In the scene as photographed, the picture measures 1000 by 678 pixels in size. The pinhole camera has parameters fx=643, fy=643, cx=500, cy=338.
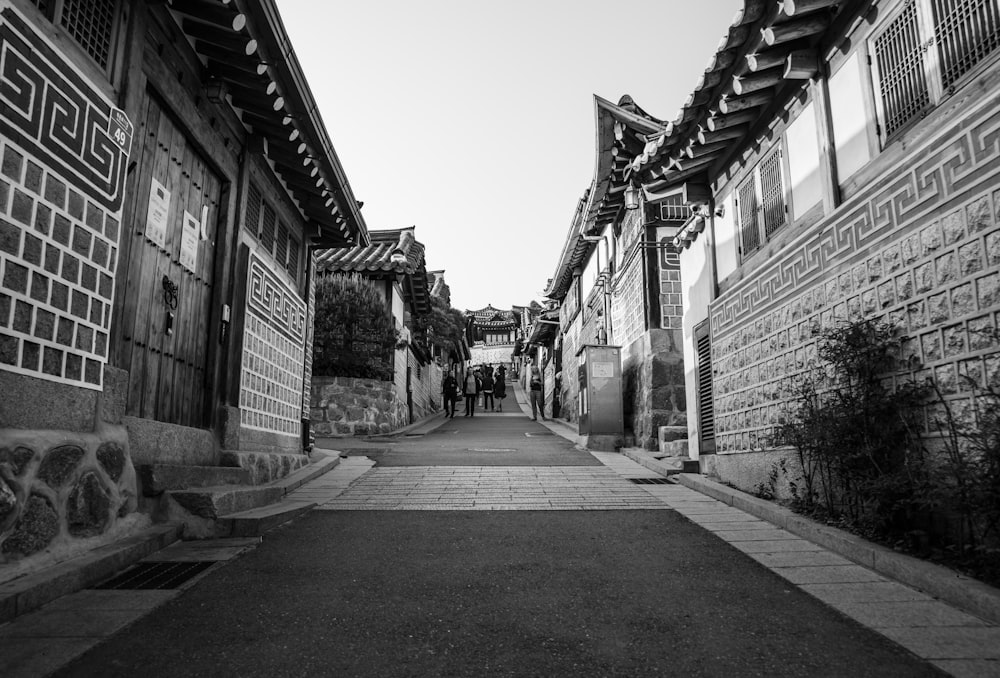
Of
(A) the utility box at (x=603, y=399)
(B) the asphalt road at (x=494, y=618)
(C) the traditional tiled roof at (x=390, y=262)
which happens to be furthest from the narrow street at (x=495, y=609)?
(C) the traditional tiled roof at (x=390, y=262)

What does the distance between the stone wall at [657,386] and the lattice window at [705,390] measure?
9.10 feet

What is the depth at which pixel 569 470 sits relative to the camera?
10.7m

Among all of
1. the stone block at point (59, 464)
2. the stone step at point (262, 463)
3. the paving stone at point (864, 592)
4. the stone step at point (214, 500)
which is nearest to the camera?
the paving stone at point (864, 592)

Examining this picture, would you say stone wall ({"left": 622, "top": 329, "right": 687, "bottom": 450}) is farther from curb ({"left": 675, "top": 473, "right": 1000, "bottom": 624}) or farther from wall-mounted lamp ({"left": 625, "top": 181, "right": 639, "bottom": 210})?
curb ({"left": 675, "top": 473, "right": 1000, "bottom": 624})

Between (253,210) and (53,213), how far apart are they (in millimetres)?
4302

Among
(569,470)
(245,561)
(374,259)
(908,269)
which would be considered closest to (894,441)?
(908,269)

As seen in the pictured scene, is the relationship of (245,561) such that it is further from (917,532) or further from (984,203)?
(984,203)

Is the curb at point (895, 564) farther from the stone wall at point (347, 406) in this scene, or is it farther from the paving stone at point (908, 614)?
the stone wall at point (347, 406)

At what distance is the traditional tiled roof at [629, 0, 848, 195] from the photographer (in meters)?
6.18

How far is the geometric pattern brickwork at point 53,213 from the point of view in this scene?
156 inches

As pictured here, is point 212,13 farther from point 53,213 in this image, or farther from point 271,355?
point 271,355

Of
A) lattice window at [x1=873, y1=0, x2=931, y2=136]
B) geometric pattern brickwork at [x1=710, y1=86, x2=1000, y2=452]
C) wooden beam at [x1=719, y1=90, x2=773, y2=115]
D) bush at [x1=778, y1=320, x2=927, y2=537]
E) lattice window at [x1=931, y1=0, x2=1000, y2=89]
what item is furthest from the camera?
wooden beam at [x1=719, y1=90, x2=773, y2=115]

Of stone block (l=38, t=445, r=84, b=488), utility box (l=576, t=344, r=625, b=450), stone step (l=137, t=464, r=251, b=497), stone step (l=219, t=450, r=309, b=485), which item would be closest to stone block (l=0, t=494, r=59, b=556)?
stone block (l=38, t=445, r=84, b=488)

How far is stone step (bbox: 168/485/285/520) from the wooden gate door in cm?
94
